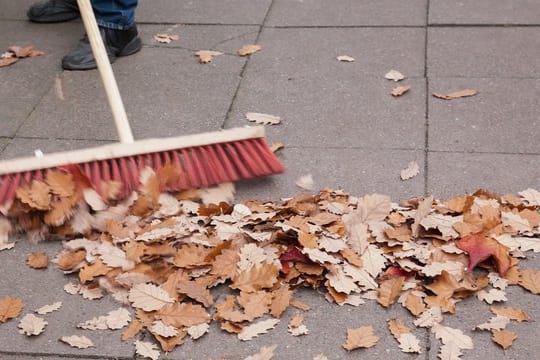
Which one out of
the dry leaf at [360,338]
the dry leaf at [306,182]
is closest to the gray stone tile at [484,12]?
the dry leaf at [306,182]

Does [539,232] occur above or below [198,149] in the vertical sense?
below

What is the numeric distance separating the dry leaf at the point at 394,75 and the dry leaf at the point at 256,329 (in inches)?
72.8

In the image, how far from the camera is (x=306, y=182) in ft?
10.5

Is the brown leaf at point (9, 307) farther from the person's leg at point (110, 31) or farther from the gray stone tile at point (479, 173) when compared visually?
the person's leg at point (110, 31)

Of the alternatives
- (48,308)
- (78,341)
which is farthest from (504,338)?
(48,308)

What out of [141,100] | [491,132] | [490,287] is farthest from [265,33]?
[490,287]

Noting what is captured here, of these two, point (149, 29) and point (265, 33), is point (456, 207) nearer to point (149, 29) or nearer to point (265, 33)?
point (265, 33)

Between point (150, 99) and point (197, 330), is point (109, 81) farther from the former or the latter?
point (197, 330)

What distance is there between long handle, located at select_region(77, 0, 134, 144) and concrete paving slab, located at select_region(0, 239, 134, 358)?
1.80 feet

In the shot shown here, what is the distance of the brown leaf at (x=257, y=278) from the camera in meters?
2.58

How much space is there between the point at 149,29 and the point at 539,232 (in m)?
2.67

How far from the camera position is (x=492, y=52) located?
419 centimetres

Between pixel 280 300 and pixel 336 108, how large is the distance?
1.45m

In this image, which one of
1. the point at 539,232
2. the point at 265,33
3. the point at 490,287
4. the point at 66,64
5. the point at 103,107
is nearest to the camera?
the point at 490,287
